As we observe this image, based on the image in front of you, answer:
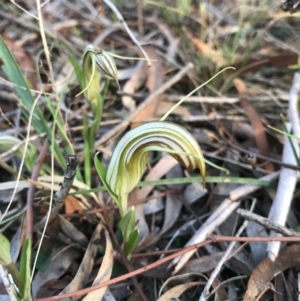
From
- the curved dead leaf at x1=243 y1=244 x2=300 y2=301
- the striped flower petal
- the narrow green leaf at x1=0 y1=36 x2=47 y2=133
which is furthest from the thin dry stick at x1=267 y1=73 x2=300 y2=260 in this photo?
the narrow green leaf at x1=0 y1=36 x2=47 y2=133

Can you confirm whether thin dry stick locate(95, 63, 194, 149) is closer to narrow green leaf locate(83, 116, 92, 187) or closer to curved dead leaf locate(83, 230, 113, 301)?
narrow green leaf locate(83, 116, 92, 187)

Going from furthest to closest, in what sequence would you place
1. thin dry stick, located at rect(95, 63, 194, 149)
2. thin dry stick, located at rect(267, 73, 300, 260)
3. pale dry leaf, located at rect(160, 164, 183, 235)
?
thin dry stick, located at rect(95, 63, 194, 149) < pale dry leaf, located at rect(160, 164, 183, 235) < thin dry stick, located at rect(267, 73, 300, 260)

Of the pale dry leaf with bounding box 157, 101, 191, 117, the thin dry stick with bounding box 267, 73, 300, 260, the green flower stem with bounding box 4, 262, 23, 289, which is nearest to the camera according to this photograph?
the green flower stem with bounding box 4, 262, 23, 289

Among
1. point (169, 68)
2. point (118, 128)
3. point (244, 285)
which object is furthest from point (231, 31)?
point (244, 285)

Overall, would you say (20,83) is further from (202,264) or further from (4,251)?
(202,264)

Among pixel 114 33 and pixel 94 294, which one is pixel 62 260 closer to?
pixel 94 294

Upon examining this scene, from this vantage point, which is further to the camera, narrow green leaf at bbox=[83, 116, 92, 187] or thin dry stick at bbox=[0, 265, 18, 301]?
narrow green leaf at bbox=[83, 116, 92, 187]
